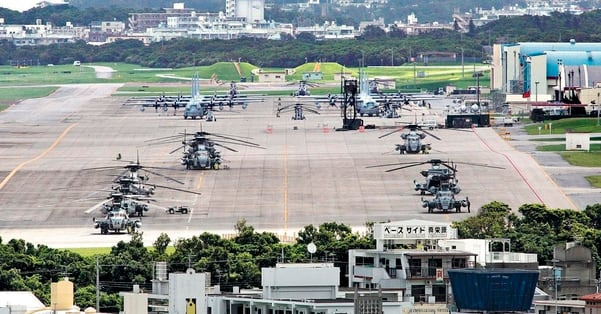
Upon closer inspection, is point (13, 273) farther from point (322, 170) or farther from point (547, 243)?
point (322, 170)

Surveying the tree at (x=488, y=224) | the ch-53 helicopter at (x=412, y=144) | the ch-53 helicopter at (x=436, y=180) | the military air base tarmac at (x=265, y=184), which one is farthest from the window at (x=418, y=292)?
the ch-53 helicopter at (x=412, y=144)

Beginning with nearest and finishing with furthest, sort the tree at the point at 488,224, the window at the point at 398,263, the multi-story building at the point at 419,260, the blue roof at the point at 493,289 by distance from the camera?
1. the blue roof at the point at 493,289
2. the multi-story building at the point at 419,260
3. the window at the point at 398,263
4. the tree at the point at 488,224

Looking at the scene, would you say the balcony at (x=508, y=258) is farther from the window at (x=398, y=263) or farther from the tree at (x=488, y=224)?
the tree at (x=488, y=224)

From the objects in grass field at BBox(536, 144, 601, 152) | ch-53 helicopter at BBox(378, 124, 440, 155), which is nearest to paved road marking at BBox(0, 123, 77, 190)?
ch-53 helicopter at BBox(378, 124, 440, 155)

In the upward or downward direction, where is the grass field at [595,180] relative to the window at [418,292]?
downward

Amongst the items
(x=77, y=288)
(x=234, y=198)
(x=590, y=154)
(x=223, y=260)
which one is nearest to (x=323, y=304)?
(x=77, y=288)

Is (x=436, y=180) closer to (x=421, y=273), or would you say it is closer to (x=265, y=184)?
(x=265, y=184)
